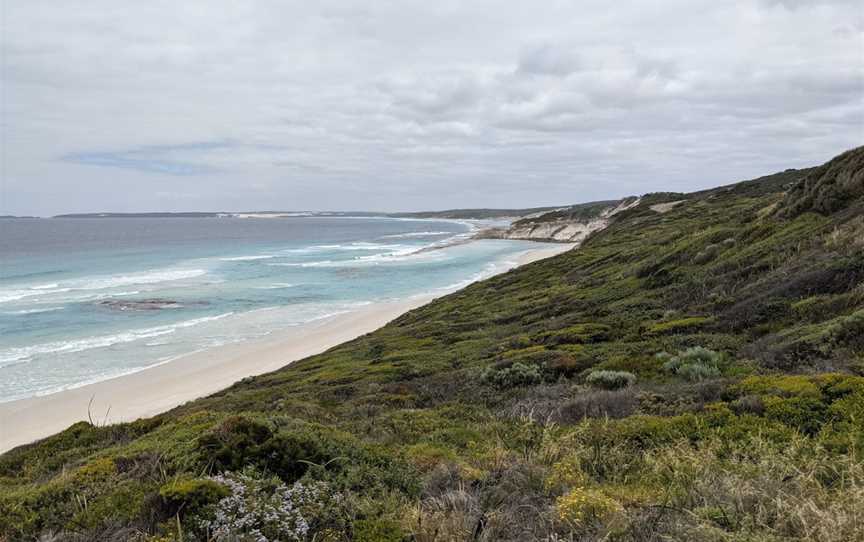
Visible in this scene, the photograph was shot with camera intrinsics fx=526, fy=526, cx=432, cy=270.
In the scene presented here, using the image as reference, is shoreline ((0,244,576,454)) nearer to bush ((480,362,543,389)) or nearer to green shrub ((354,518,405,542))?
bush ((480,362,543,389))

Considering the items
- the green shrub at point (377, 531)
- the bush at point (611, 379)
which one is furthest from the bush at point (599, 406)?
the green shrub at point (377, 531)

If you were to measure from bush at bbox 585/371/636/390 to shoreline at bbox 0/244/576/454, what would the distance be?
16017 mm

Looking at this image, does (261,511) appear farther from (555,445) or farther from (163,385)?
(163,385)

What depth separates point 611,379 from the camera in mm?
10477

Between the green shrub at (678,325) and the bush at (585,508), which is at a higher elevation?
the bush at (585,508)

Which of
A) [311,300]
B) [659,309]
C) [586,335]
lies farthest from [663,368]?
[311,300]

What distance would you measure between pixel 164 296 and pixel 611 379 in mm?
49109

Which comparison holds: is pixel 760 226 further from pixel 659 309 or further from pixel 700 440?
pixel 700 440

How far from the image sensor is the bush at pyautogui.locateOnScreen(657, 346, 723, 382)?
9672 millimetres

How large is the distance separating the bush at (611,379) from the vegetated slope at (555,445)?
5 centimetres

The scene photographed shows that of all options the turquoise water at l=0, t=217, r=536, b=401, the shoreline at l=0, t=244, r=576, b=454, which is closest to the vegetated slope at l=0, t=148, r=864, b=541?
the shoreline at l=0, t=244, r=576, b=454

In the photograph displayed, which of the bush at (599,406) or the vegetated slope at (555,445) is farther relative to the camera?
the bush at (599,406)

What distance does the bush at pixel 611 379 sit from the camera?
10.4m

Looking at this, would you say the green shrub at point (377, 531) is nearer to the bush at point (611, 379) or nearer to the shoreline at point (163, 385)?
the bush at point (611, 379)
